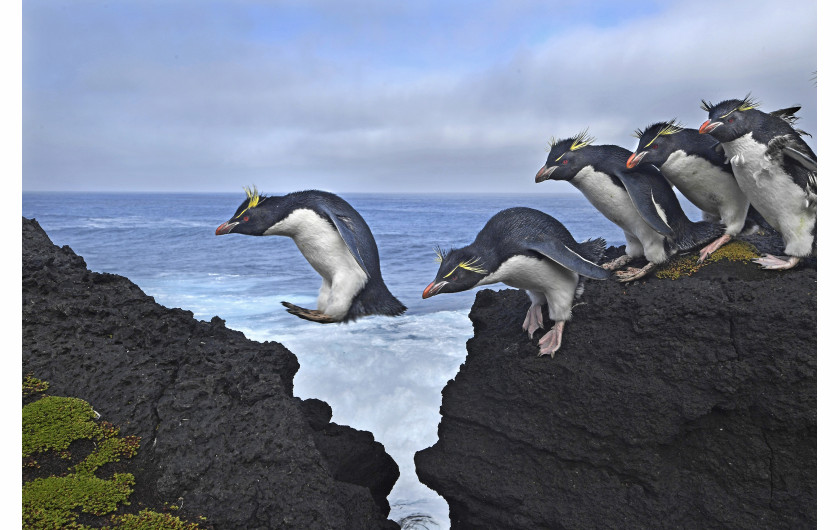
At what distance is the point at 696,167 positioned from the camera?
15.0 feet

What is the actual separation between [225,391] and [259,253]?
18.2 m

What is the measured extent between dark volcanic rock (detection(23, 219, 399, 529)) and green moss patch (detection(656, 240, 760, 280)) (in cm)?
292

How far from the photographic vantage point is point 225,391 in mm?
4152

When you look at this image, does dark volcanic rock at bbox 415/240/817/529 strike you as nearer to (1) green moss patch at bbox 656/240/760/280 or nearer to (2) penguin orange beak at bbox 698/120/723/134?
(1) green moss patch at bbox 656/240/760/280

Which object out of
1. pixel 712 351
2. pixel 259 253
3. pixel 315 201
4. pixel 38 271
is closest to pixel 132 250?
pixel 259 253

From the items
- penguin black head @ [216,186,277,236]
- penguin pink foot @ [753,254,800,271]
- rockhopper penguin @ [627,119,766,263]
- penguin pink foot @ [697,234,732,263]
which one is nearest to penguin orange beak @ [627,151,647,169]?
rockhopper penguin @ [627,119,766,263]

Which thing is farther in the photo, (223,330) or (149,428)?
(223,330)

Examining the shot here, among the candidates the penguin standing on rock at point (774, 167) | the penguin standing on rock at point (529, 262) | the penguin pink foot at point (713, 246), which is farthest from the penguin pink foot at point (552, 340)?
the penguin standing on rock at point (774, 167)

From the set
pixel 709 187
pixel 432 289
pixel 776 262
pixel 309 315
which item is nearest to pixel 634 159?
pixel 709 187

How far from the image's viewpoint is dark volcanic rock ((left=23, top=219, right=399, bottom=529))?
3.63m

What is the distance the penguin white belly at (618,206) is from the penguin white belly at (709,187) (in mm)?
429

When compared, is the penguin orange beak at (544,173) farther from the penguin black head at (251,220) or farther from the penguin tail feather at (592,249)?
the penguin black head at (251,220)

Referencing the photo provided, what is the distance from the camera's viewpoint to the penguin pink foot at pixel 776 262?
4.28 metres

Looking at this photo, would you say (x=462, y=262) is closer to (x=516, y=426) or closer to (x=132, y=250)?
(x=516, y=426)
